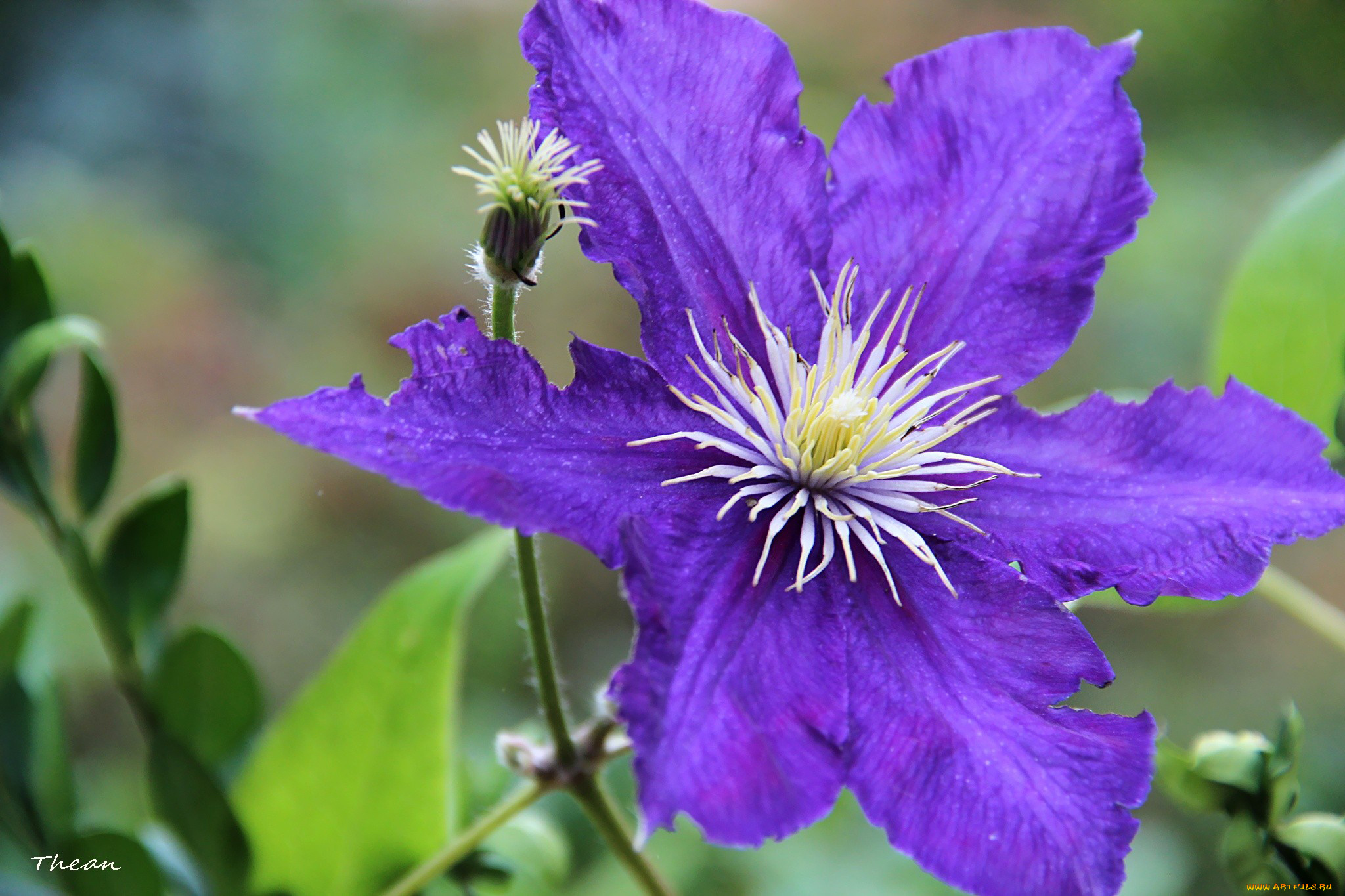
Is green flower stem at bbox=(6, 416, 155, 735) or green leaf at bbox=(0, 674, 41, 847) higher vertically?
green flower stem at bbox=(6, 416, 155, 735)

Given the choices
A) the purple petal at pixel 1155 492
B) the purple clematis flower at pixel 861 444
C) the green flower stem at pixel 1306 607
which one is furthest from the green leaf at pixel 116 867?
the green flower stem at pixel 1306 607

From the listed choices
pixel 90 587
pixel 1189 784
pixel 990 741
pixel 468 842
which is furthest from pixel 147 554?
pixel 1189 784

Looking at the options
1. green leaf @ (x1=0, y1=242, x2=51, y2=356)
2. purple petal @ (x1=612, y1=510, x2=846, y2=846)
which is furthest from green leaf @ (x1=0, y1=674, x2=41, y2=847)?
purple petal @ (x1=612, y1=510, x2=846, y2=846)

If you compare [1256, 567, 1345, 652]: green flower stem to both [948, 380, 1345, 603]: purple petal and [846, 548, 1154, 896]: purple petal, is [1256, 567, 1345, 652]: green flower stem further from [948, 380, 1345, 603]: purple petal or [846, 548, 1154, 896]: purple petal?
[846, 548, 1154, 896]: purple petal

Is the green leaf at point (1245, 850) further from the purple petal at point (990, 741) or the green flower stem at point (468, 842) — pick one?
the green flower stem at point (468, 842)

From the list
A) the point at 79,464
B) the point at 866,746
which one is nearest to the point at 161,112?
the point at 79,464

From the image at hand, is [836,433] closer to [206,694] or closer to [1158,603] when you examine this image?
[1158,603]

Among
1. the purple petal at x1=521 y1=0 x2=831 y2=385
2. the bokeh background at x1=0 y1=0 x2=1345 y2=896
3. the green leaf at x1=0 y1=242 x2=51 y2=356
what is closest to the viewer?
the purple petal at x1=521 y1=0 x2=831 y2=385
